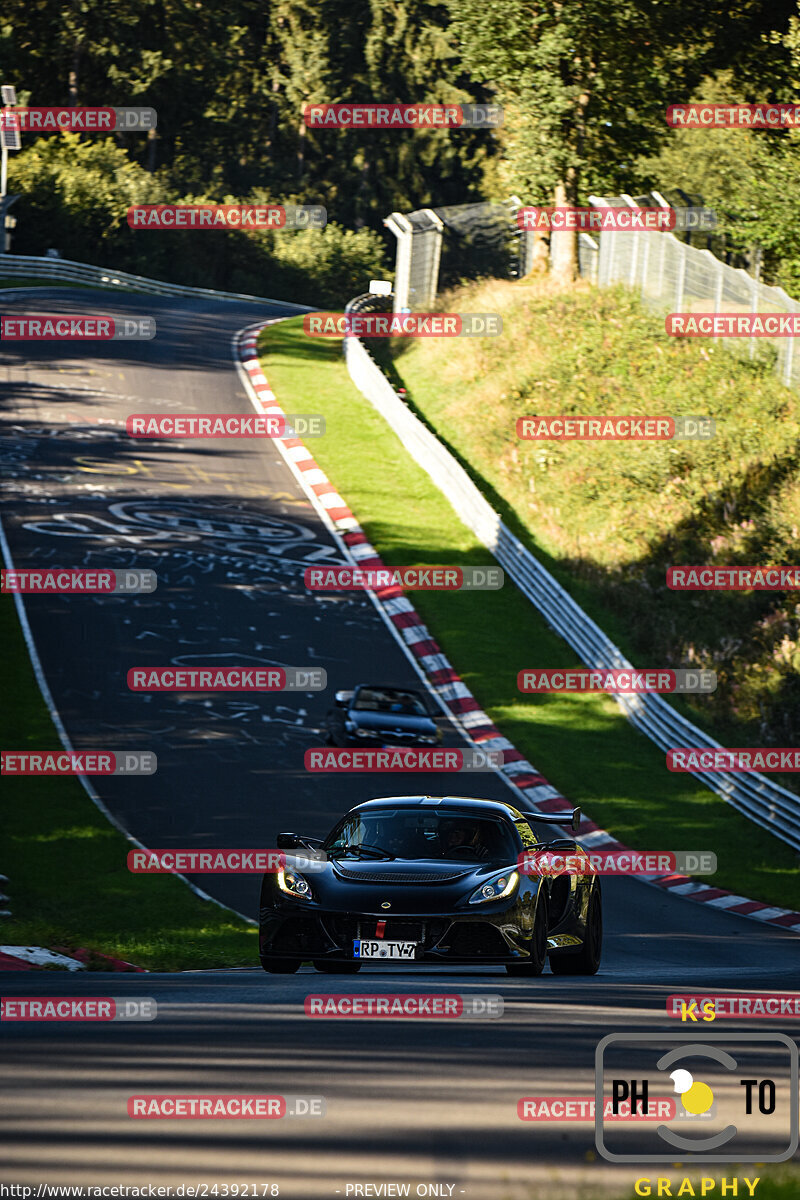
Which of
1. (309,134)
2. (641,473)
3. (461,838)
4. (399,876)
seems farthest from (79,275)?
(399,876)

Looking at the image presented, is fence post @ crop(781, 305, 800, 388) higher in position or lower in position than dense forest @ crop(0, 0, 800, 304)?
lower

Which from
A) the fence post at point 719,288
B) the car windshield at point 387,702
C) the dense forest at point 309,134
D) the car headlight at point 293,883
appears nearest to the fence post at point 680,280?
the fence post at point 719,288

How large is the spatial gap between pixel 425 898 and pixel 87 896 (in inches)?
275

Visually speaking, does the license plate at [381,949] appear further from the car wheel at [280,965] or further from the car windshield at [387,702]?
the car windshield at [387,702]

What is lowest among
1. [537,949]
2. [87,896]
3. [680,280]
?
[87,896]

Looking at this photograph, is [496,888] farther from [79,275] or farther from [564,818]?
[79,275]

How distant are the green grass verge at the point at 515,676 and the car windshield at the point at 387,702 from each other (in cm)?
198

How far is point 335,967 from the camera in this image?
10.3 metres

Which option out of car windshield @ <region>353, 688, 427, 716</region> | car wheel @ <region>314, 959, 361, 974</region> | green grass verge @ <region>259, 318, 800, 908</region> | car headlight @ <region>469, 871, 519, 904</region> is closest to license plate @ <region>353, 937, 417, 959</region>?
car wheel @ <region>314, 959, 361, 974</region>

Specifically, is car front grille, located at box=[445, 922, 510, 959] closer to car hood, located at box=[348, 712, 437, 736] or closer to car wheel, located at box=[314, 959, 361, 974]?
car wheel, located at box=[314, 959, 361, 974]

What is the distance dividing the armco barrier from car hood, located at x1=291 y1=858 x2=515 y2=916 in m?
11.6

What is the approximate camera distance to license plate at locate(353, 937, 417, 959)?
9.48 meters

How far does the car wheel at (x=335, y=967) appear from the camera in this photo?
9.89m

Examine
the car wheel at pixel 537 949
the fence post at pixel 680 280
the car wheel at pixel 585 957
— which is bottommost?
the car wheel at pixel 585 957
